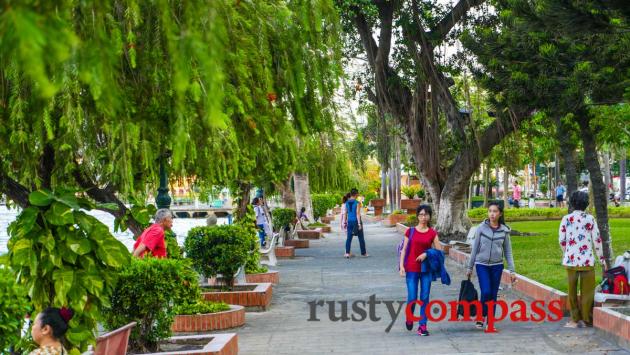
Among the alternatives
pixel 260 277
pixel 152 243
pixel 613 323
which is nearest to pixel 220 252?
pixel 260 277

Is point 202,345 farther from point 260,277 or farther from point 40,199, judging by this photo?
point 260,277

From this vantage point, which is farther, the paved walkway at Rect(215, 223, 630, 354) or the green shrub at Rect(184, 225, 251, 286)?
the green shrub at Rect(184, 225, 251, 286)

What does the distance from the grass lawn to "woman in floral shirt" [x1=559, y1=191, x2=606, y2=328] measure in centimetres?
240

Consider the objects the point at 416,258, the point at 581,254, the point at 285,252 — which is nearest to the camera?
the point at 581,254

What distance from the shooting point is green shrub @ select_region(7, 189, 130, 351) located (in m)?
6.15

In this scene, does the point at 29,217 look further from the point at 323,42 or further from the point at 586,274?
the point at 586,274

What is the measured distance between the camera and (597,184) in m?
13.1

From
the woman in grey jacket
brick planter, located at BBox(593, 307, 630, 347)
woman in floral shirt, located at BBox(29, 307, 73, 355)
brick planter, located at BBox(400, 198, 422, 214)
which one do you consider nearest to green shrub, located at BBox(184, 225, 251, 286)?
the woman in grey jacket

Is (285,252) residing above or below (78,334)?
below

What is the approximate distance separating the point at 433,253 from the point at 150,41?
16.7ft

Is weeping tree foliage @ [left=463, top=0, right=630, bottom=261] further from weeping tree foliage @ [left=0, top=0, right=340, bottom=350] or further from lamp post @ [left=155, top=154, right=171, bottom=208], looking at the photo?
lamp post @ [left=155, top=154, right=171, bottom=208]

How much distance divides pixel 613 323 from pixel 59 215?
18.7 feet

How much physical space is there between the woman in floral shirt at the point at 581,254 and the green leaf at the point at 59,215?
19.9ft

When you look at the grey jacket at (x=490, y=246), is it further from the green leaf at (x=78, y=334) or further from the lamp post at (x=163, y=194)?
the green leaf at (x=78, y=334)
